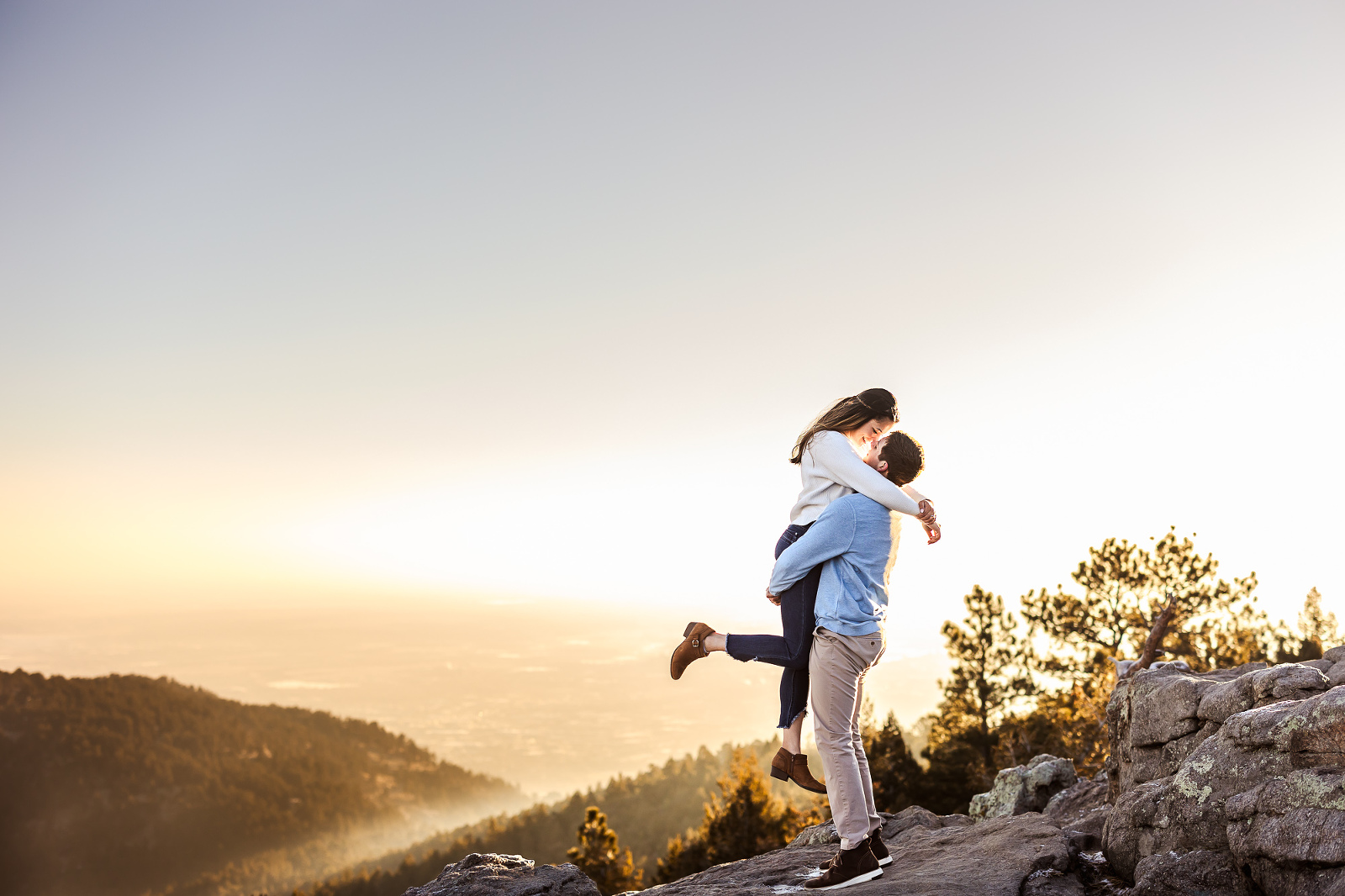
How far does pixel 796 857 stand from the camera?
20.9 ft

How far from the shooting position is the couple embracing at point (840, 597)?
471cm

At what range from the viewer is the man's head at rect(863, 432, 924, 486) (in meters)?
5.03

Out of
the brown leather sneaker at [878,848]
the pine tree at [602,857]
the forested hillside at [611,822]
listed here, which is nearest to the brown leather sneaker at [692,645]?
the brown leather sneaker at [878,848]

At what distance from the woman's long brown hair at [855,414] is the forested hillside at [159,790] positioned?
187051mm

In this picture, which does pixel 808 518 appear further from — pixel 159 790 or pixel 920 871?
pixel 159 790

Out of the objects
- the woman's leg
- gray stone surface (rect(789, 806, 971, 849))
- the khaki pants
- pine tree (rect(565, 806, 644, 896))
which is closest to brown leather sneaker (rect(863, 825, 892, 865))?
the khaki pants

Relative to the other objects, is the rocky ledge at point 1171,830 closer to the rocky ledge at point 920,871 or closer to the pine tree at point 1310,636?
the rocky ledge at point 920,871

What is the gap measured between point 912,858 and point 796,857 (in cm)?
106

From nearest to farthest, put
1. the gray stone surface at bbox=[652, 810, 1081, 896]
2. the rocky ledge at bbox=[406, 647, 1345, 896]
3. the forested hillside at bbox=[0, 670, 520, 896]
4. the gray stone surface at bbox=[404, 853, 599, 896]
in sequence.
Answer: the rocky ledge at bbox=[406, 647, 1345, 896]
the gray stone surface at bbox=[652, 810, 1081, 896]
the gray stone surface at bbox=[404, 853, 599, 896]
the forested hillside at bbox=[0, 670, 520, 896]

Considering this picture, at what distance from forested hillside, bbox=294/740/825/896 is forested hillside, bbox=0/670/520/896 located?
103 feet

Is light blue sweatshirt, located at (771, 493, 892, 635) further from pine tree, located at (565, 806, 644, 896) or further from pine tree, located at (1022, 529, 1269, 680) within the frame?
pine tree, located at (565, 806, 644, 896)

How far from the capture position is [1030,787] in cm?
1012

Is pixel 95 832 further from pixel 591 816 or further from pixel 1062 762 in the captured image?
pixel 1062 762

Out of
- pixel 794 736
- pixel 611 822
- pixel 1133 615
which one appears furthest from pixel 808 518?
pixel 611 822
